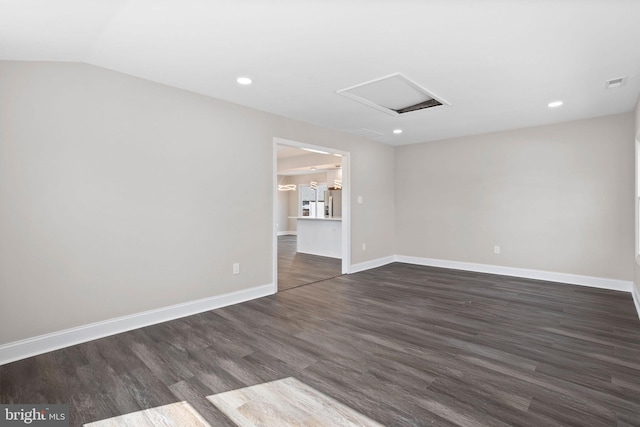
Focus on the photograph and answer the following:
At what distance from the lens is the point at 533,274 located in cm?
481

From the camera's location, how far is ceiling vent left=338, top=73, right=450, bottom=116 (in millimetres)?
3018

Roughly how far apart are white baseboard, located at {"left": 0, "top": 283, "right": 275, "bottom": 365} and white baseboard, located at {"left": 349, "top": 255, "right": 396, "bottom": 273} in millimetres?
2123

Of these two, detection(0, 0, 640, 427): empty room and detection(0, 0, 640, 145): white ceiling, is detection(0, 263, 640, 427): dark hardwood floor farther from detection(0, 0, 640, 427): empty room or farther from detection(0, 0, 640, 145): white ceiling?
detection(0, 0, 640, 145): white ceiling

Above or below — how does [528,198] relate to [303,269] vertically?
above

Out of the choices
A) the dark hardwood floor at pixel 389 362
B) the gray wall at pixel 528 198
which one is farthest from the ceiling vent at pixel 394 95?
the dark hardwood floor at pixel 389 362

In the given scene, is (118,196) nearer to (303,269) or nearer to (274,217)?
(274,217)

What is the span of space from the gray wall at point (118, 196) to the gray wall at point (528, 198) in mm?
3325

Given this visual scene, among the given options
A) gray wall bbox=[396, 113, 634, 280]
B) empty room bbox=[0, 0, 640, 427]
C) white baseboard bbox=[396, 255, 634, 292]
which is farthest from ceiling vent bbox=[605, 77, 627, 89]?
white baseboard bbox=[396, 255, 634, 292]

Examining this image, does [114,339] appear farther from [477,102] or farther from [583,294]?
[583,294]

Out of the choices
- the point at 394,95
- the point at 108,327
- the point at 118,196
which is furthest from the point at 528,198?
the point at 108,327

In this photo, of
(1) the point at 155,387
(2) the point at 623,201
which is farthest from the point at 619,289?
(1) the point at 155,387

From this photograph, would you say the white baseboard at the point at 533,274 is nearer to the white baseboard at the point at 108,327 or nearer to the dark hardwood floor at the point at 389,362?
the dark hardwood floor at the point at 389,362

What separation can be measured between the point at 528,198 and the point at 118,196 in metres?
5.50

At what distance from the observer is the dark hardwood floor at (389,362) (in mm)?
1766
